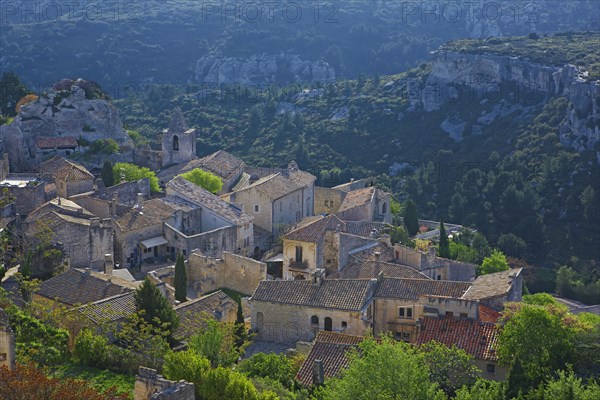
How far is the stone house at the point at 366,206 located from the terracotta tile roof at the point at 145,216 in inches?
452

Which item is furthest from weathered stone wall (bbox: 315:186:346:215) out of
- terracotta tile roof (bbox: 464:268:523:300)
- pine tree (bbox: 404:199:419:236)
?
terracotta tile roof (bbox: 464:268:523:300)

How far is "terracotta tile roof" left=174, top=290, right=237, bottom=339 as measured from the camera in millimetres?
33875

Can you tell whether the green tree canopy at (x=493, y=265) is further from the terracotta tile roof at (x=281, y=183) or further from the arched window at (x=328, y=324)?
the arched window at (x=328, y=324)

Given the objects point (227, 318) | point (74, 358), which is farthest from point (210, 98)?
point (74, 358)

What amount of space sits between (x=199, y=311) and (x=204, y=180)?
22.1 metres

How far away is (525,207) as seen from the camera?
243 ft

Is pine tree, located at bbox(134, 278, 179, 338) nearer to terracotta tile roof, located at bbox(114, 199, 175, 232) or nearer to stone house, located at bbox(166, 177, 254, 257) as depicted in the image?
terracotta tile roof, located at bbox(114, 199, 175, 232)

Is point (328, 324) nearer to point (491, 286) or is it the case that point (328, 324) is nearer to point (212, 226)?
point (491, 286)

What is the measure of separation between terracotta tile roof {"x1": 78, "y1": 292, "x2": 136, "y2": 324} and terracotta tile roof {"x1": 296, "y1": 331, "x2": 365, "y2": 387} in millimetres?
7058

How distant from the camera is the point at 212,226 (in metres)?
49.8

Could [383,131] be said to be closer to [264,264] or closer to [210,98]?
[210,98]

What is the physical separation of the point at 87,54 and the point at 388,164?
57197 millimetres

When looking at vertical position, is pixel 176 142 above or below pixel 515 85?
above

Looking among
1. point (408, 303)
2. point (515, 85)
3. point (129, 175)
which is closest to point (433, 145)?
point (515, 85)
